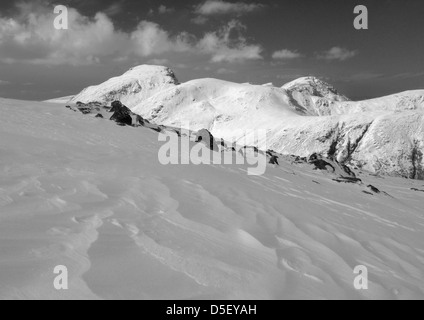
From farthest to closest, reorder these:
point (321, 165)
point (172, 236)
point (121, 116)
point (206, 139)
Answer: point (321, 165)
point (206, 139)
point (121, 116)
point (172, 236)

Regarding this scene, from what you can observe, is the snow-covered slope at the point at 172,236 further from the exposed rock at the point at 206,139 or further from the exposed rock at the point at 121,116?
the exposed rock at the point at 206,139

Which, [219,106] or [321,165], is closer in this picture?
[321,165]

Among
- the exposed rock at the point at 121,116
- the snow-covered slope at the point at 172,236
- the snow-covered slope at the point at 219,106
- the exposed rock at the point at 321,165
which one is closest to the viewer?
the snow-covered slope at the point at 172,236

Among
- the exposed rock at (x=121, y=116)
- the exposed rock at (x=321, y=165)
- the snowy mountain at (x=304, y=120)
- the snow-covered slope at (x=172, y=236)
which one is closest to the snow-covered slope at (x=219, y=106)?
the snowy mountain at (x=304, y=120)

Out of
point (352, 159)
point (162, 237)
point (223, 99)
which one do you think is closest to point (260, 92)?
point (223, 99)

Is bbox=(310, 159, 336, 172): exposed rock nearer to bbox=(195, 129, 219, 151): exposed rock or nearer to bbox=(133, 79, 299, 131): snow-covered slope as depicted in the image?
bbox=(195, 129, 219, 151): exposed rock

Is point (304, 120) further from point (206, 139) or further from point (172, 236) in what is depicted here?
point (172, 236)

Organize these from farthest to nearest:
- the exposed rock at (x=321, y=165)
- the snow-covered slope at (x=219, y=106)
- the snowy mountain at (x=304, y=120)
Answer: the snow-covered slope at (x=219, y=106) → the snowy mountain at (x=304, y=120) → the exposed rock at (x=321, y=165)

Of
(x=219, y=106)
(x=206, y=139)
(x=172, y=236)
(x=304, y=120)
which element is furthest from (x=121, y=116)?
(x=219, y=106)
